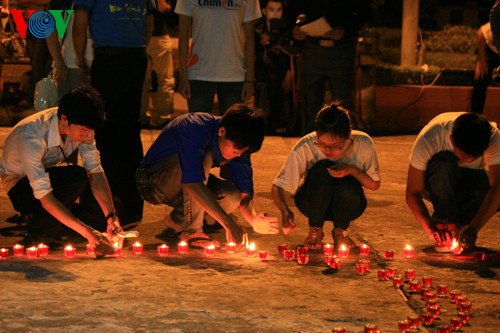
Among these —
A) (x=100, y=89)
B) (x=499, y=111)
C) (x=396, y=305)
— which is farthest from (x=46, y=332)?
(x=499, y=111)

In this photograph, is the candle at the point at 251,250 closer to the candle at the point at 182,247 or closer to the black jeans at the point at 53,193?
the candle at the point at 182,247

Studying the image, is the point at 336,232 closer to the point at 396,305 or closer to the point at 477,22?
the point at 396,305

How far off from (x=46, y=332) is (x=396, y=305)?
1.83 meters

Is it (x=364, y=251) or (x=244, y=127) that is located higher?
(x=244, y=127)

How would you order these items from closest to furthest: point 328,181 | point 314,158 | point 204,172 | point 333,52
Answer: point 204,172 < point 328,181 < point 314,158 < point 333,52

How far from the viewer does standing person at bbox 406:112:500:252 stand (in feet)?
22.3

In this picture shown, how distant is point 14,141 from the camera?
21.9 ft

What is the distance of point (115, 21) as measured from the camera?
7578 millimetres

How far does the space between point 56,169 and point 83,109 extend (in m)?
0.61

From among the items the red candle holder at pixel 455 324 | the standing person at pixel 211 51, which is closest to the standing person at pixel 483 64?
the standing person at pixel 211 51

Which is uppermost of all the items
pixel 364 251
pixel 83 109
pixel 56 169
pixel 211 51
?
pixel 211 51

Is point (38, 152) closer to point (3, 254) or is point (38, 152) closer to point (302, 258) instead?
point (3, 254)

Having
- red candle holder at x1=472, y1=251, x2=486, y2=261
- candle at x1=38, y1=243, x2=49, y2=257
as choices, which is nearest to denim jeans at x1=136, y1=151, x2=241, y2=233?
candle at x1=38, y1=243, x2=49, y2=257

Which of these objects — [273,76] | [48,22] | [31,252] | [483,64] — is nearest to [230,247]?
[31,252]
